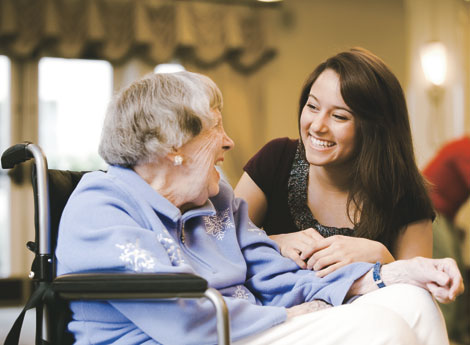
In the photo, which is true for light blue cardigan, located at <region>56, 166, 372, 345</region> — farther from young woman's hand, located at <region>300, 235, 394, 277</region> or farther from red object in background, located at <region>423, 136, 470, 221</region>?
red object in background, located at <region>423, 136, 470, 221</region>

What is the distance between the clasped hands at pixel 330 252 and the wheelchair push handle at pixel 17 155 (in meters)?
0.75

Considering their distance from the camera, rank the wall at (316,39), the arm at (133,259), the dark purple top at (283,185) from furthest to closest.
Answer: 1. the wall at (316,39)
2. the dark purple top at (283,185)
3. the arm at (133,259)

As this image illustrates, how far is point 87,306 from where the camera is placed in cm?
129

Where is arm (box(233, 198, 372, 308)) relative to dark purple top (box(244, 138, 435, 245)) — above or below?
below

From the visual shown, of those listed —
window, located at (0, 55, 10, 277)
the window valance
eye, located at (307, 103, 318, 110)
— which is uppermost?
the window valance

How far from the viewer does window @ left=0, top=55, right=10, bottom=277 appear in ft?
15.9

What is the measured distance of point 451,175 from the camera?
3.49 metres

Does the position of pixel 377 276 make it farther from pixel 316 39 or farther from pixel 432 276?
pixel 316 39

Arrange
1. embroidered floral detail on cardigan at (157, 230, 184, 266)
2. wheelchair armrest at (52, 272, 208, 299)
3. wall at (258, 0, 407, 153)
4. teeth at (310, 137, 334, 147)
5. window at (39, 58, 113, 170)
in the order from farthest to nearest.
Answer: wall at (258, 0, 407, 153) → window at (39, 58, 113, 170) → teeth at (310, 137, 334, 147) → embroidered floral detail on cardigan at (157, 230, 184, 266) → wheelchair armrest at (52, 272, 208, 299)

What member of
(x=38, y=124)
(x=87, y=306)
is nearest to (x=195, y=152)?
(x=87, y=306)

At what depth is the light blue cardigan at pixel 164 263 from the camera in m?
1.23

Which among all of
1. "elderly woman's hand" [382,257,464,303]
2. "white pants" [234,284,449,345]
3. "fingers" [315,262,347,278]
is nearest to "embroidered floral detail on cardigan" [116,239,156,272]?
"white pants" [234,284,449,345]

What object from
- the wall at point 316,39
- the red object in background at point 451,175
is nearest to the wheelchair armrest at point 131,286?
the red object in background at point 451,175

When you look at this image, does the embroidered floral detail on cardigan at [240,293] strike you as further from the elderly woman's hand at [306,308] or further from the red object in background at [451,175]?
the red object in background at [451,175]
